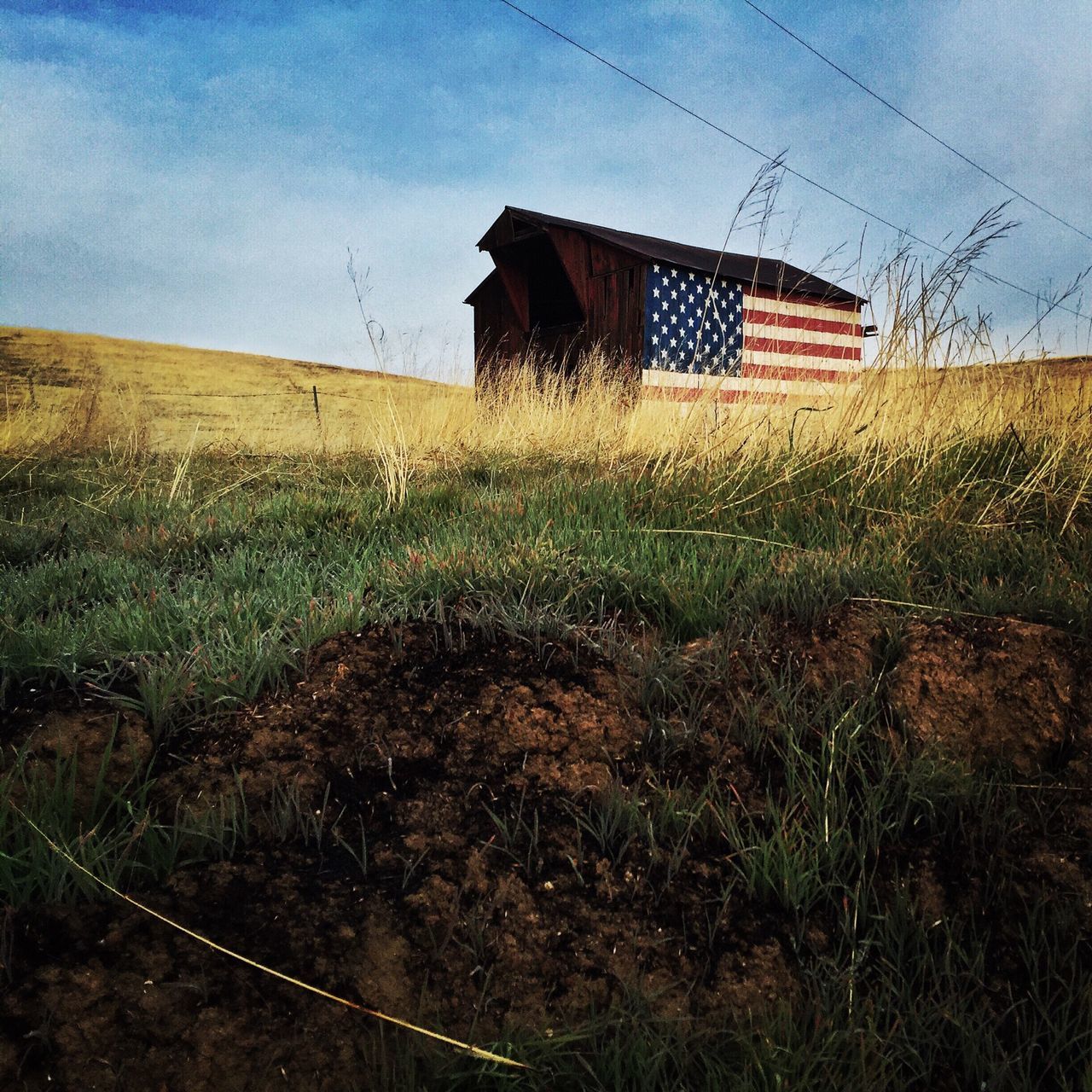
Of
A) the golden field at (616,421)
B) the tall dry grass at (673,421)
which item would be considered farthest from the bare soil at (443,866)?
the golden field at (616,421)

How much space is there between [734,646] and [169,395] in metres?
25.4

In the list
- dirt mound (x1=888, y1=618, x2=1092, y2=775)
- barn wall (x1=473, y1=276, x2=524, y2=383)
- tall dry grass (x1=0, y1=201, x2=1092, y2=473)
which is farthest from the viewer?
barn wall (x1=473, y1=276, x2=524, y2=383)

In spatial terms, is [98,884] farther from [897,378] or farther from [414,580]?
[897,378]

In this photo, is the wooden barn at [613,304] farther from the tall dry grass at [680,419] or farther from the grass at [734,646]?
the grass at [734,646]

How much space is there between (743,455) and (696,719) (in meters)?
2.25

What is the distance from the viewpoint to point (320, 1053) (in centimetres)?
108

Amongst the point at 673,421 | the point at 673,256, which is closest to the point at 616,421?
the point at 673,421

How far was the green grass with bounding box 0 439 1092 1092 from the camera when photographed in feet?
3.84

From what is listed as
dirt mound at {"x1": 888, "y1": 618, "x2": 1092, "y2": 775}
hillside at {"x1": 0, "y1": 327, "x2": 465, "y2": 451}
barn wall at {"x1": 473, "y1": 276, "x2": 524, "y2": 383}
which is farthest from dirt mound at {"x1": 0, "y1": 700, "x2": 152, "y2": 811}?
barn wall at {"x1": 473, "y1": 276, "x2": 524, "y2": 383}

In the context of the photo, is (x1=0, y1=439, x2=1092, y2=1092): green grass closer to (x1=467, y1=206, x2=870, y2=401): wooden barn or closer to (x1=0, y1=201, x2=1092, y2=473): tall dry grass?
(x1=0, y1=201, x2=1092, y2=473): tall dry grass

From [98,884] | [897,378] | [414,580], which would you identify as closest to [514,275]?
[897,378]

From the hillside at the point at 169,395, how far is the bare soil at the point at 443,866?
10.3 feet

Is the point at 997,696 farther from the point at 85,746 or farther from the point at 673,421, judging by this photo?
the point at 673,421

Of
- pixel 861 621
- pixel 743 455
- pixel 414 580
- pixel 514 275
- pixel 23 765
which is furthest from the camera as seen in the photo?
pixel 514 275
